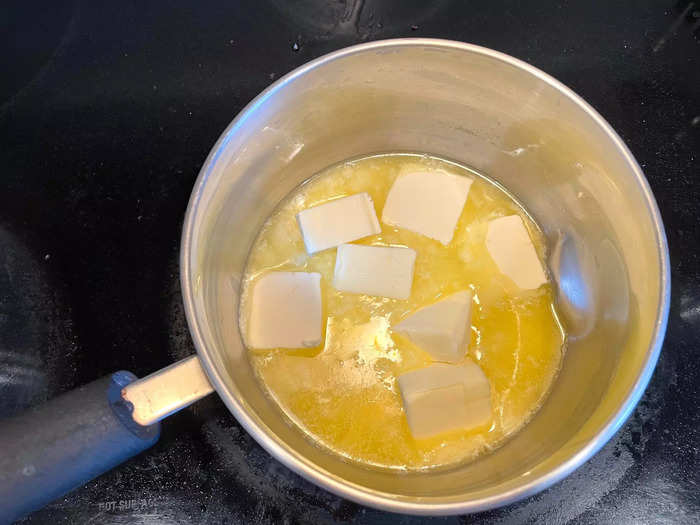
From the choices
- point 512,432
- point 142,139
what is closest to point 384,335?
point 512,432

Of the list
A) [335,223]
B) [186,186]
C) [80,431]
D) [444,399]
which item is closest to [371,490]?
[444,399]

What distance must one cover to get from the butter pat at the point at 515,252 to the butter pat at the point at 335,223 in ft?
0.87

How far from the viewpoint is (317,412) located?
111 centimetres

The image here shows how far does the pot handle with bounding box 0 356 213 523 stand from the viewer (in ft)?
2.63

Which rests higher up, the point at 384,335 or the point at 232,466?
the point at 384,335

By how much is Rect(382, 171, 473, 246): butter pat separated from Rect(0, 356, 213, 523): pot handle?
57cm

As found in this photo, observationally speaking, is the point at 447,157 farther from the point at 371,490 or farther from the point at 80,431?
the point at 80,431

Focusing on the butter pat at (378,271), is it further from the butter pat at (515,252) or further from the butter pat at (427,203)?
the butter pat at (515,252)

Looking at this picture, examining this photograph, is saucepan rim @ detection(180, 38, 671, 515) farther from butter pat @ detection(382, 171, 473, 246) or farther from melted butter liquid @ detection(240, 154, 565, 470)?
butter pat @ detection(382, 171, 473, 246)

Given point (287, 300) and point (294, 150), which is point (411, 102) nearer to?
point (294, 150)

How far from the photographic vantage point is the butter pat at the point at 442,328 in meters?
1.11

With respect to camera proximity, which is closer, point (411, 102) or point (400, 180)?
point (411, 102)

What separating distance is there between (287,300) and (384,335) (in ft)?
0.67

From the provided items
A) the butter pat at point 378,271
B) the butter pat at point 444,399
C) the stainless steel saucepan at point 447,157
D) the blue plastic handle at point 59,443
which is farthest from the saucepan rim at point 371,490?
the butter pat at point 378,271
